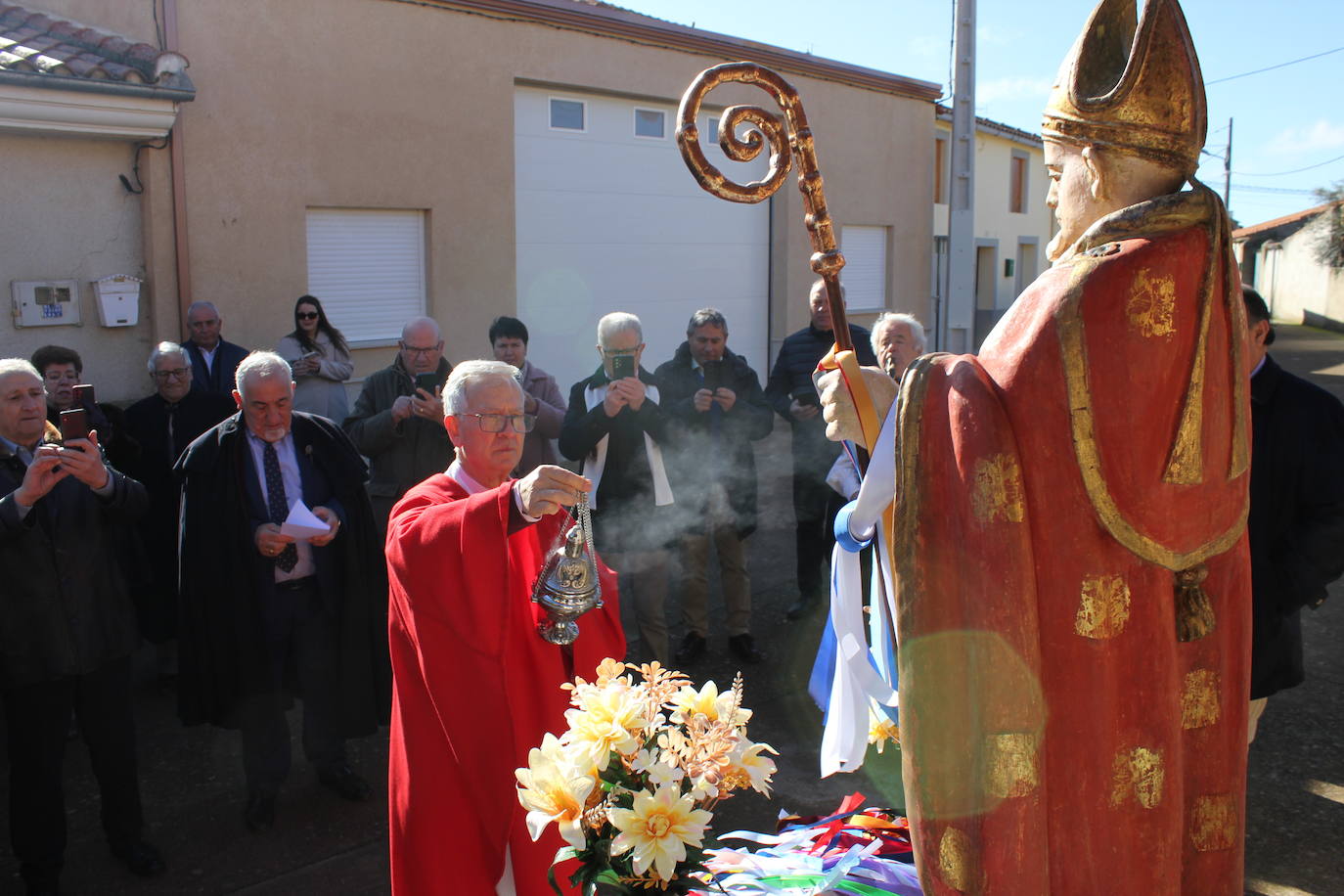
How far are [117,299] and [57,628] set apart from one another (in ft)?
14.9

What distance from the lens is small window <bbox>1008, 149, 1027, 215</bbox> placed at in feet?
84.3

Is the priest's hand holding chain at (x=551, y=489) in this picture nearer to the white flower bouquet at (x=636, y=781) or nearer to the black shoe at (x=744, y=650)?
the white flower bouquet at (x=636, y=781)

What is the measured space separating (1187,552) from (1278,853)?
125 inches

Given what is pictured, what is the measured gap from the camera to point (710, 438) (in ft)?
21.1

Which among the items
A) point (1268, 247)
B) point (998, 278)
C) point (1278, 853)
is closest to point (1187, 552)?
point (1278, 853)

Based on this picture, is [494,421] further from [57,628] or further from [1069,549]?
[57,628]

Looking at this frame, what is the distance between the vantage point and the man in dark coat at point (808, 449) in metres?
6.86

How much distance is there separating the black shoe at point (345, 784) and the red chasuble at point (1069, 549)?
3640mm

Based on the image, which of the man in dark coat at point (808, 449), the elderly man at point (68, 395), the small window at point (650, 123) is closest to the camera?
the elderly man at point (68, 395)

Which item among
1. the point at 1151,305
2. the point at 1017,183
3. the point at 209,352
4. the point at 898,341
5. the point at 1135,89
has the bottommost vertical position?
the point at 209,352

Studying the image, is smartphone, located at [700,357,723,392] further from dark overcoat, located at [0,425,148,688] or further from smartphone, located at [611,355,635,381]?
dark overcoat, located at [0,425,148,688]

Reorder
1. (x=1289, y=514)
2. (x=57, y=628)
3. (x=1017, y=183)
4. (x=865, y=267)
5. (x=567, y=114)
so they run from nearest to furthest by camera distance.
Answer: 1. (x=1289, y=514)
2. (x=57, y=628)
3. (x=567, y=114)
4. (x=865, y=267)
5. (x=1017, y=183)

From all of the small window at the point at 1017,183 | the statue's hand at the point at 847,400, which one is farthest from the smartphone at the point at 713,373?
the small window at the point at 1017,183

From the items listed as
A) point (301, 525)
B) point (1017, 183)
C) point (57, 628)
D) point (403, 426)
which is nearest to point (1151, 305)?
point (301, 525)
